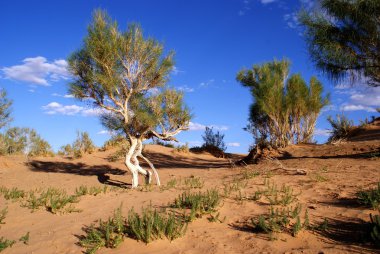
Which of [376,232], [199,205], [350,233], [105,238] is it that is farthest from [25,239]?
[376,232]

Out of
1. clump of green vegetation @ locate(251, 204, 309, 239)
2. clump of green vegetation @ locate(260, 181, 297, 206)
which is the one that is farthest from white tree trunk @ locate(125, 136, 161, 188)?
clump of green vegetation @ locate(251, 204, 309, 239)

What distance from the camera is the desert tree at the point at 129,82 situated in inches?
471

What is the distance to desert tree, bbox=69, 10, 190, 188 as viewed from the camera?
39.3 feet

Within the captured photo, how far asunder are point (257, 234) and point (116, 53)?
28.7ft

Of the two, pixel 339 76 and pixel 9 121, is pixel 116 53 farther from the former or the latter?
pixel 9 121

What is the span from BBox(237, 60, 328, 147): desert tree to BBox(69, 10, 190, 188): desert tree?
8.01 meters

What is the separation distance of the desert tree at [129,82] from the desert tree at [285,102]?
26.3ft

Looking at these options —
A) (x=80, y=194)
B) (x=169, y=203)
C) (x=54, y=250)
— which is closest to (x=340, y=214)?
(x=169, y=203)

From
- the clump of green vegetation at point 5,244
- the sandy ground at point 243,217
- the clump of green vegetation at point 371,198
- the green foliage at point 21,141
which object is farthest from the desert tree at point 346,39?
the green foliage at point 21,141

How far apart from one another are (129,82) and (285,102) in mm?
10465

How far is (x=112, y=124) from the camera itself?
13.0 m

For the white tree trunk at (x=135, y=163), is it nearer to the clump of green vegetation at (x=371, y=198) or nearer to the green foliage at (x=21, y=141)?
the clump of green vegetation at (x=371, y=198)

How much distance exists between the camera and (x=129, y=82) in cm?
1243

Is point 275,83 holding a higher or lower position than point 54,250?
higher
